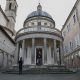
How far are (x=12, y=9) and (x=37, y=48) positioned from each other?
28.0 meters

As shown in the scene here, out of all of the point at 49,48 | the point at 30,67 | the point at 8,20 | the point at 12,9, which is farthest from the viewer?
the point at 12,9

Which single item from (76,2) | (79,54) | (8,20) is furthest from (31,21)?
(8,20)

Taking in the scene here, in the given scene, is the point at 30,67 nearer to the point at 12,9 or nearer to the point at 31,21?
the point at 31,21

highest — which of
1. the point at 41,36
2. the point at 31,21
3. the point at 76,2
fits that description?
the point at 76,2

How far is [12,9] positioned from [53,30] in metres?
29.0

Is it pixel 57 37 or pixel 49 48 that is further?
pixel 49 48

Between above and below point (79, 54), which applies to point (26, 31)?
above

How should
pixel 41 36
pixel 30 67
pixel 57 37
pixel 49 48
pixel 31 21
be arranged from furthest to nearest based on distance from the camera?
pixel 31 21
pixel 49 48
pixel 57 37
pixel 41 36
pixel 30 67

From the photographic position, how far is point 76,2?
22.8 m

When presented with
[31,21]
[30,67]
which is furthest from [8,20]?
[30,67]

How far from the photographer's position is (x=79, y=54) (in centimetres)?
2041

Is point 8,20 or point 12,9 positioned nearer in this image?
point 8,20

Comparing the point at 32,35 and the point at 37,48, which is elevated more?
the point at 32,35

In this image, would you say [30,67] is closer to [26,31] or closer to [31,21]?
[26,31]
